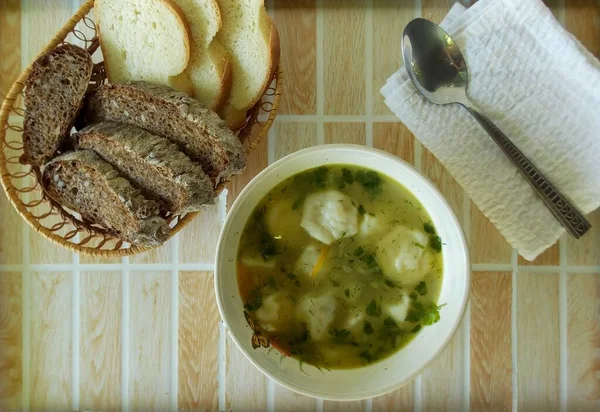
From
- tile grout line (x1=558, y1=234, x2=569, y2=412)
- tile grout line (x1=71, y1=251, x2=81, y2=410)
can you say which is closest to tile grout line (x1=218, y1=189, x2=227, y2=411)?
tile grout line (x1=71, y1=251, x2=81, y2=410)

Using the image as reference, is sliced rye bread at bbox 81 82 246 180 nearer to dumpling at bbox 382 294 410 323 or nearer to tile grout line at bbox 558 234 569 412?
dumpling at bbox 382 294 410 323

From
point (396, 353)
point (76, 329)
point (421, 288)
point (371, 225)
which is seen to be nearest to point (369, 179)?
point (371, 225)

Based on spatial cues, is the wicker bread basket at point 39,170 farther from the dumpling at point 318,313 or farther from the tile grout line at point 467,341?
the tile grout line at point 467,341

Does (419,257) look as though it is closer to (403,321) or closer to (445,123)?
(403,321)

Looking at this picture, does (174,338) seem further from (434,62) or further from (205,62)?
(434,62)

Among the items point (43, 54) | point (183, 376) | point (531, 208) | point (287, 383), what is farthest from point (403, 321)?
point (43, 54)

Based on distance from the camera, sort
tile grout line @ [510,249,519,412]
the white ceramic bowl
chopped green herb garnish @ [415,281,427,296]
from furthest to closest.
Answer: tile grout line @ [510,249,519,412]
chopped green herb garnish @ [415,281,427,296]
the white ceramic bowl

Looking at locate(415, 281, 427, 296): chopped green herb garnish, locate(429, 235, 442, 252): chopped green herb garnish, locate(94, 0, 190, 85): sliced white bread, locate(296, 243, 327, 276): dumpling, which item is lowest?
locate(415, 281, 427, 296): chopped green herb garnish
